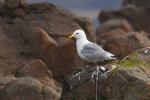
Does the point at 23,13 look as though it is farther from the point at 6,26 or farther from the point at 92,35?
the point at 92,35

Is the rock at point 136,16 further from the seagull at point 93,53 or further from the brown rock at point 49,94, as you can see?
the seagull at point 93,53

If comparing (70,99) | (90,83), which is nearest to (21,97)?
(70,99)

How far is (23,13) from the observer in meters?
15.1

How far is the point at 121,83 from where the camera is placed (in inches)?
332

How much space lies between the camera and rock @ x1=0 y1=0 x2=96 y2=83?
47.5 feet

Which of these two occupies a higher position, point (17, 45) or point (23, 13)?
point (23, 13)

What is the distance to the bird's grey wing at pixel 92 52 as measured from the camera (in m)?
9.78

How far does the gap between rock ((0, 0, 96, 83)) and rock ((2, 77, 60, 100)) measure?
3.24 meters

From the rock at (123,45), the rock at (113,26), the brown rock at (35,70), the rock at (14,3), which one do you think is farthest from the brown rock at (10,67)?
the rock at (113,26)

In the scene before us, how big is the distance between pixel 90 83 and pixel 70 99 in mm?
949

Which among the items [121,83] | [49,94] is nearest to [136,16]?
[49,94]

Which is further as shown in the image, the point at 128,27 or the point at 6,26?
the point at 128,27

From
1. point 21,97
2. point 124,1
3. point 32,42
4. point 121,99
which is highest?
point 121,99

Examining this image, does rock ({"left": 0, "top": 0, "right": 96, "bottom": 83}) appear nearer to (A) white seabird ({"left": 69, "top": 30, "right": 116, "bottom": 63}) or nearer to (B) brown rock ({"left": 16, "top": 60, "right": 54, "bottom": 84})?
(B) brown rock ({"left": 16, "top": 60, "right": 54, "bottom": 84})
